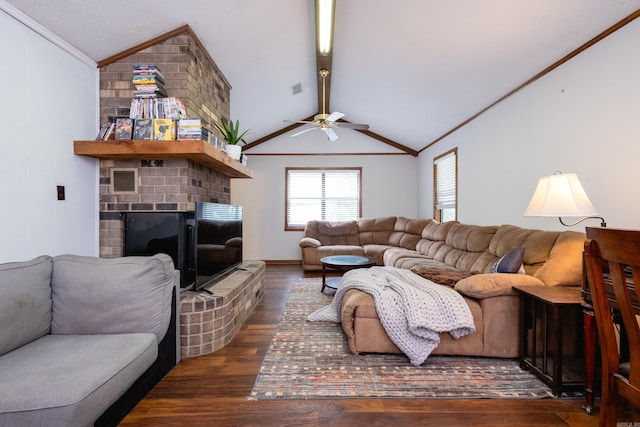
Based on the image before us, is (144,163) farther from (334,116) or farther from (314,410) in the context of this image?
(314,410)

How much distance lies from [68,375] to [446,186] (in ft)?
17.7

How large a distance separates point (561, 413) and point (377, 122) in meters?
5.09

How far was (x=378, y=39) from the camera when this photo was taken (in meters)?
3.31

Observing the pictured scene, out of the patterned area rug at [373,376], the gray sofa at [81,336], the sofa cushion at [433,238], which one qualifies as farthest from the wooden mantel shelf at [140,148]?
the sofa cushion at [433,238]

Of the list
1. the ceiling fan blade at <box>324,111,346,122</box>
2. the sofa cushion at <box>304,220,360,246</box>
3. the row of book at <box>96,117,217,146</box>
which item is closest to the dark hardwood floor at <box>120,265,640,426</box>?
the row of book at <box>96,117,217,146</box>

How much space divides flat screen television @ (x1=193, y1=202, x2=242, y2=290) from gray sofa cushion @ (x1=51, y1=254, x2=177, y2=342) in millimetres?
742

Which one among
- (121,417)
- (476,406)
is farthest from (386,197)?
(121,417)

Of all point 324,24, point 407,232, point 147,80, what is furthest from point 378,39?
point 407,232

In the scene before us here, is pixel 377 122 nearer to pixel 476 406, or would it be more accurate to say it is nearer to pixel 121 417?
pixel 476 406

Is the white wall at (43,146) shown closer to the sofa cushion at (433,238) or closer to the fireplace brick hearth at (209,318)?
the fireplace brick hearth at (209,318)

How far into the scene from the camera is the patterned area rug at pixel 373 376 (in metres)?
1.85

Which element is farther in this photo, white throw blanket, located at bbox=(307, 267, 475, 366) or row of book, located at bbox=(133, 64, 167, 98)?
row of book, located at bbox=(133, 64, 167, 98)

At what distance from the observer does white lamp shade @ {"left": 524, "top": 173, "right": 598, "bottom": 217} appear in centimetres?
203

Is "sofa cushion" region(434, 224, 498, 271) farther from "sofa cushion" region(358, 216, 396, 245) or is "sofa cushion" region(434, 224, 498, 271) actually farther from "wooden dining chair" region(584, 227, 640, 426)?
"wooden dining chair" region(584, 227, 640, 426)
